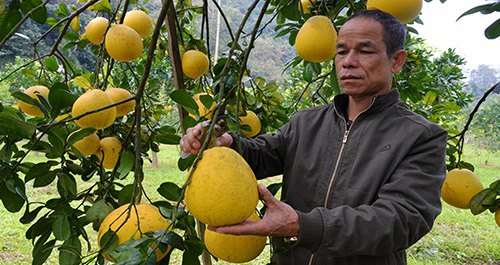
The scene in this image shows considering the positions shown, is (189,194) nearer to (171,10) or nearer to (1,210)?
(171,10)

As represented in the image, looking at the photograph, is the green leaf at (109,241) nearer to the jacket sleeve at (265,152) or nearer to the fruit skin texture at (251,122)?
the jacket sleeve at (265,152)

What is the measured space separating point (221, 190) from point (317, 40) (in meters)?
0.70

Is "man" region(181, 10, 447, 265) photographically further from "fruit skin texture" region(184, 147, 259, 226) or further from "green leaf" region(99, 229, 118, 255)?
"green leaf" region(99, 229, 118, 255)

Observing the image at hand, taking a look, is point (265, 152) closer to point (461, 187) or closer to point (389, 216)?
point (389, 216)

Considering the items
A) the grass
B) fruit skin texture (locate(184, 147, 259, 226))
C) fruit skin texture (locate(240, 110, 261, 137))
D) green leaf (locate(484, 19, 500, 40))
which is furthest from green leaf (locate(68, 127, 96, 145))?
the grass

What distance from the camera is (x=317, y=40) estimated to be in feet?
3.82

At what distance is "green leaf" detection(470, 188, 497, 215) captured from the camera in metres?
1.30

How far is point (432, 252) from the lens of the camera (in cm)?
393

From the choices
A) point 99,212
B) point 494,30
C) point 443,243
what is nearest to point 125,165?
point 99,212

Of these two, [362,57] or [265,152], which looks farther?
[265,152]

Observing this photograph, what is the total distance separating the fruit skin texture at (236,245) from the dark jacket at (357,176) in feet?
0.21

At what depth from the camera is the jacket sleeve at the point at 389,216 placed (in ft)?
2.61

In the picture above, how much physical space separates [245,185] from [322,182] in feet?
1.58

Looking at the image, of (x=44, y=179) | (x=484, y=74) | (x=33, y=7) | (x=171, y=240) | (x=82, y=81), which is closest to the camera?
(x=171, y=240)
